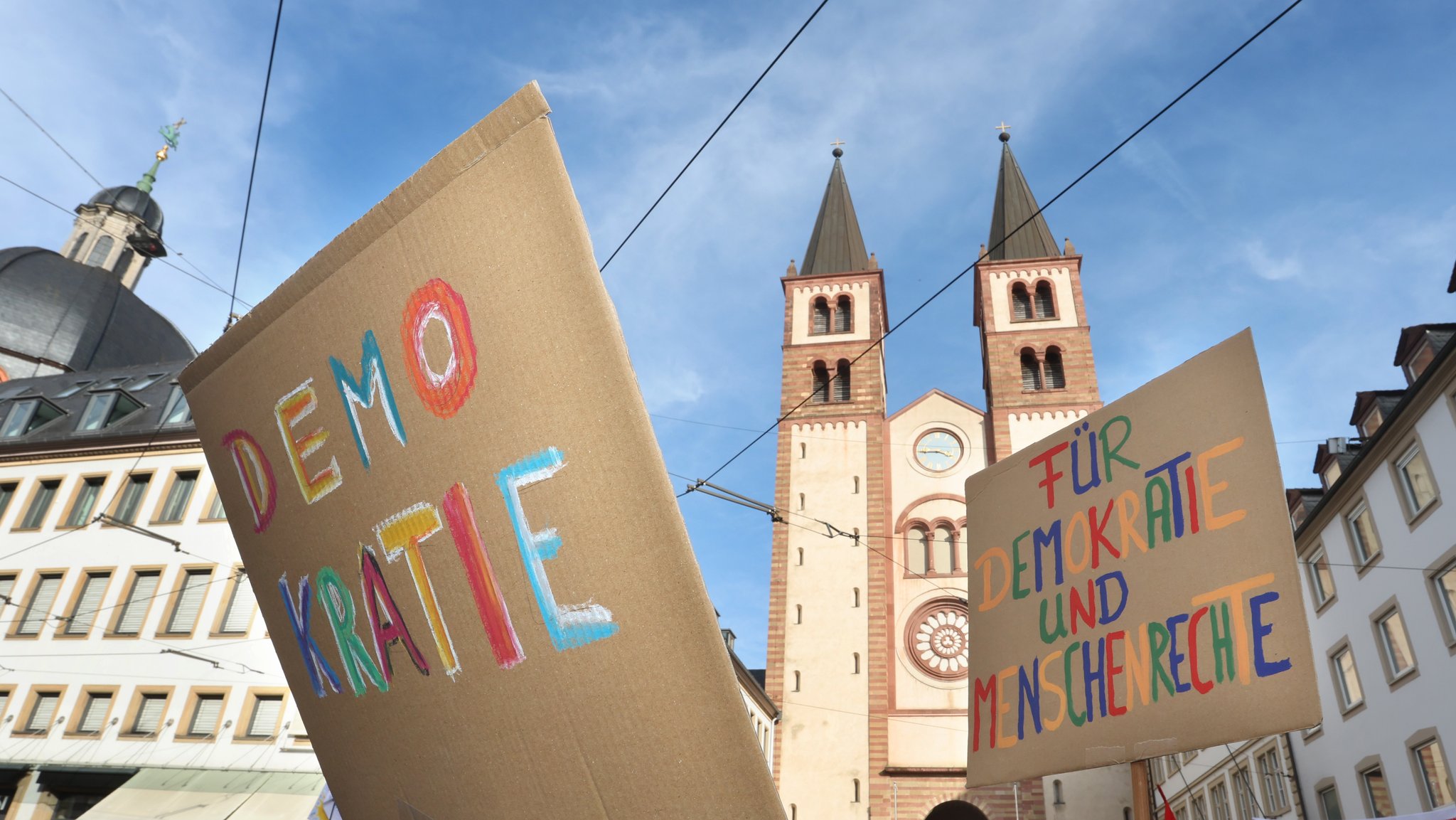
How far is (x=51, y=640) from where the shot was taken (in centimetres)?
2233

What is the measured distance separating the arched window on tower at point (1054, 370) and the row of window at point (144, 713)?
2240 centimetres

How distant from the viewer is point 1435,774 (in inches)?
572

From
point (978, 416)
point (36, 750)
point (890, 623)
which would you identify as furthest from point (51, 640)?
point (978, 416)

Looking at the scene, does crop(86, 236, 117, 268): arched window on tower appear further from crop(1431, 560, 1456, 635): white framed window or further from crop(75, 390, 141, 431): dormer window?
crop(1431, 560, 1456, 635): white framed window

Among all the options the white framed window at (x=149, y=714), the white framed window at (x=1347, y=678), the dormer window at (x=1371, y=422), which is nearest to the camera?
the white framed window at (x=1347, y=678)

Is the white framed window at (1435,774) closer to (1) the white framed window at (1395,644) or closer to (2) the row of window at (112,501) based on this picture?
(1) the white framed window at (1395,644)

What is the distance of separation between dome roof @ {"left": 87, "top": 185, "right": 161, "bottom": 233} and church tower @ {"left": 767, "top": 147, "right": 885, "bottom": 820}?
4558 centimetres

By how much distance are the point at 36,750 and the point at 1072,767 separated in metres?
24.4

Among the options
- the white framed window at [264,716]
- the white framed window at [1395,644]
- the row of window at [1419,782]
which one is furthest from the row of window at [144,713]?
the white framed window at [1395,644]

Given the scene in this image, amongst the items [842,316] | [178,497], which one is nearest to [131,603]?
[178,497]

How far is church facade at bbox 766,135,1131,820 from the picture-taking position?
2495cm

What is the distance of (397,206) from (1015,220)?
116ft

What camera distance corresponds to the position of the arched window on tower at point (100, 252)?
57469mm

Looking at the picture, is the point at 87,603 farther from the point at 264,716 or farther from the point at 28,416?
the point at 28,416
